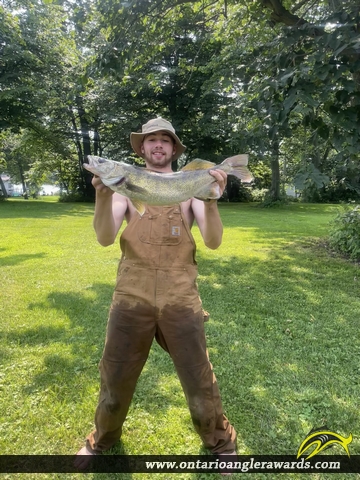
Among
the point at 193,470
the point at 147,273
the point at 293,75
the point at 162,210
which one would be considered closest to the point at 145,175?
the point at 162,210

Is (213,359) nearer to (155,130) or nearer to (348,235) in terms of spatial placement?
(155,130)

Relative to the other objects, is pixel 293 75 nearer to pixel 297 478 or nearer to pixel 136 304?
pixel 136 304

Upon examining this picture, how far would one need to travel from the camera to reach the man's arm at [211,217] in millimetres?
2123

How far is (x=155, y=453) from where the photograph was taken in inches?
111

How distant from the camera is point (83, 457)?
2699 millimetres

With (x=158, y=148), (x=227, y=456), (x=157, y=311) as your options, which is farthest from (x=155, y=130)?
(x=227, y=456)

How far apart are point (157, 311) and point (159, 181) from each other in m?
0.87

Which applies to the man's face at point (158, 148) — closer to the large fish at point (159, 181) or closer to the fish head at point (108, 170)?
the large fish at point (159, 181)

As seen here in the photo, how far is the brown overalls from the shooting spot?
92.9 inches

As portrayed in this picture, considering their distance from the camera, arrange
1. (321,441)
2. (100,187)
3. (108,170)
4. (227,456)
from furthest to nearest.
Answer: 1. (321,441)
2. (227,456)
3. (100,187)
4. (108,170)

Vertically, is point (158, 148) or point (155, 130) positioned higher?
point (155, 130)

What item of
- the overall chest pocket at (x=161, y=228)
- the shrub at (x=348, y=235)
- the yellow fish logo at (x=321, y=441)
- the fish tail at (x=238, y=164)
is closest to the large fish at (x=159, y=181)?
the fish tail at (x=238, y=164)

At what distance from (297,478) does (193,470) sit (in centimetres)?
75

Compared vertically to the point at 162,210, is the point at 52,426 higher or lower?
lower
